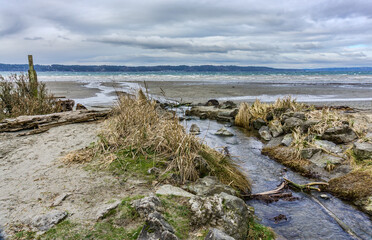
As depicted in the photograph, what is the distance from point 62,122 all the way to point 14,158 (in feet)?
11.0

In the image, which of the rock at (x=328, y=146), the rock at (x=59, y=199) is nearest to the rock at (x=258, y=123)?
the rock at (x=328, y=146)

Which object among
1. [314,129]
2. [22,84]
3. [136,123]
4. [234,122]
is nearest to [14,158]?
[136,123]

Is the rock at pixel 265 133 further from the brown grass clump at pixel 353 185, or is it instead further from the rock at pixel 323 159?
the brown grass clump at pixel 353 185

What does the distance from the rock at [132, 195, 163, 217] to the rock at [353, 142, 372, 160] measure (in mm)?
6012

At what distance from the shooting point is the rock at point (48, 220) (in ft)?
11.6

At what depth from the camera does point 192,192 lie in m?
4.86

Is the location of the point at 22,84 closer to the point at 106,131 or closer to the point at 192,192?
the point at 106,131

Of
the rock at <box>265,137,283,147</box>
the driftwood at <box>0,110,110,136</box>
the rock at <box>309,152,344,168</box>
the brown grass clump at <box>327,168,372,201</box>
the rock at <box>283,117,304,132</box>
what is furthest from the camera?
the rock at <box>283,117,304,132</box>

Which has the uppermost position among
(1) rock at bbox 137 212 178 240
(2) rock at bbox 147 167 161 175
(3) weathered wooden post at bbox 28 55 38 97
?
(3) weathered wooden post at bbox 28 55 38 97

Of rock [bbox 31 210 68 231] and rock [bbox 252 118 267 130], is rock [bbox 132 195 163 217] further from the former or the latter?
rock [bbox 252 118 267 130]

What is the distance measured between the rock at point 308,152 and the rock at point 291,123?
2.11m

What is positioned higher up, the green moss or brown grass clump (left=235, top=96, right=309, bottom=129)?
brown grass clump (left=235, top=96, right=309, bottom=129)

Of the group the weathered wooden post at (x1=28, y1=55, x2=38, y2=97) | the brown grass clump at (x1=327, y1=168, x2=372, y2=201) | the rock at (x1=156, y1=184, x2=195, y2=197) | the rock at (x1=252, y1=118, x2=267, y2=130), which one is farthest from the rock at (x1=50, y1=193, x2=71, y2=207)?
the rock at (x1=252, y1=118, x2=267, y2=130)

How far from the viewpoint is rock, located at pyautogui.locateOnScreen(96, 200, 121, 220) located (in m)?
3.82
